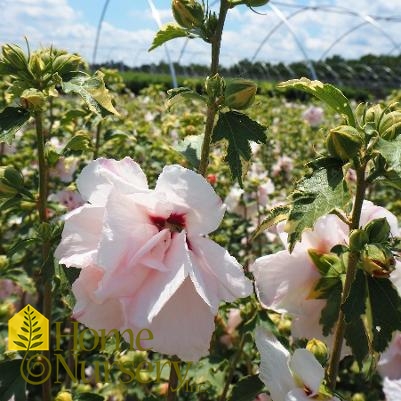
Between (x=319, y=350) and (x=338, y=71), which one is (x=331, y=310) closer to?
(x=319, y=350)

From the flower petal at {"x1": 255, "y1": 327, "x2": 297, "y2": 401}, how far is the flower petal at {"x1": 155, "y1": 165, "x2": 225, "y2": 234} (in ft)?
0.82

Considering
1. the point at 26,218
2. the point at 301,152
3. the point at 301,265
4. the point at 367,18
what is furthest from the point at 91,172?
the point at 367,18

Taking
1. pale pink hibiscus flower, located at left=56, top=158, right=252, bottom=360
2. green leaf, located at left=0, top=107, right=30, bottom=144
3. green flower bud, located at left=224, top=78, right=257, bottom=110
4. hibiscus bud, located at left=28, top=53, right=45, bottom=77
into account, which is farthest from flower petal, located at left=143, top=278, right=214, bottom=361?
hibiscus bud, located at left=28, top=53, right=45, bottom=77

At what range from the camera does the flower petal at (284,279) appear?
3.21 feet

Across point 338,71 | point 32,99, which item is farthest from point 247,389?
point 338,71

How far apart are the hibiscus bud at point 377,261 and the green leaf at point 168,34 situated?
54 cm

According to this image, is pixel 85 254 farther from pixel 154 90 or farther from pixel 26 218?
pixel 154 90

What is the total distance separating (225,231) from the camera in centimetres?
285

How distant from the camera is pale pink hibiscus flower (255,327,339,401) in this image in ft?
2.74

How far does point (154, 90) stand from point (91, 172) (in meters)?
3.63

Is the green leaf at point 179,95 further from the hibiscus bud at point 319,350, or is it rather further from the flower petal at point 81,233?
the hibiscus bud at point 319,350

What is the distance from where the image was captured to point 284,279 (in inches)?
39.3

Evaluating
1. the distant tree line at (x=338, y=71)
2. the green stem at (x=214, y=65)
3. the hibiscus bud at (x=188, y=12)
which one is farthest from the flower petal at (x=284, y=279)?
the distant tree line at (x=338, y=71)

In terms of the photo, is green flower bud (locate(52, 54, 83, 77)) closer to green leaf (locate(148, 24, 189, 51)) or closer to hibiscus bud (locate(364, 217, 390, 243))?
green leaf (locate(148, 24, 189, 51))
